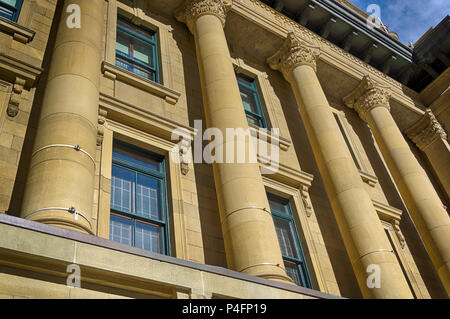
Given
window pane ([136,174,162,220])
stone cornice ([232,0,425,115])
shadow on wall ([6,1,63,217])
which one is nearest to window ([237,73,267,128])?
stone cornice ([232,0,425,115])

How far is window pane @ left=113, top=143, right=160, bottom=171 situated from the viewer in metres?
11.4

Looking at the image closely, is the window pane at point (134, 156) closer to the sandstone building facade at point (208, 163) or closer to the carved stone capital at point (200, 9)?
the sandstone building facade at point (208, 163)

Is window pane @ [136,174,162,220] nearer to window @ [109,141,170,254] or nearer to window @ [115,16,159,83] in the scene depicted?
window @ [109,141,170,254]

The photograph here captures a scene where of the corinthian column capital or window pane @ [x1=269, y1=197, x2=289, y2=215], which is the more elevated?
the corinthian column capital

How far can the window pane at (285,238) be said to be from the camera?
1297 cm

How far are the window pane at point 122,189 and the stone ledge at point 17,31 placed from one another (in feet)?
13.5

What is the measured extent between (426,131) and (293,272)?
14187 mm

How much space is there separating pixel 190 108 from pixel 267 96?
463 cm

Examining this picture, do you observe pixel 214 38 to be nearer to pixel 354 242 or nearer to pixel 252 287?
pixel 354 242

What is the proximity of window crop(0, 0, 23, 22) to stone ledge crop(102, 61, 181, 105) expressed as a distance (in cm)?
263

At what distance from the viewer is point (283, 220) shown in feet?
45.1

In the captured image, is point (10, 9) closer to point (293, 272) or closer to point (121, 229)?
point (121, 229)

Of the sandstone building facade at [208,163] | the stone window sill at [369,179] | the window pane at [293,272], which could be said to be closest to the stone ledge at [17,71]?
the sandstone building facade at [208,163]
